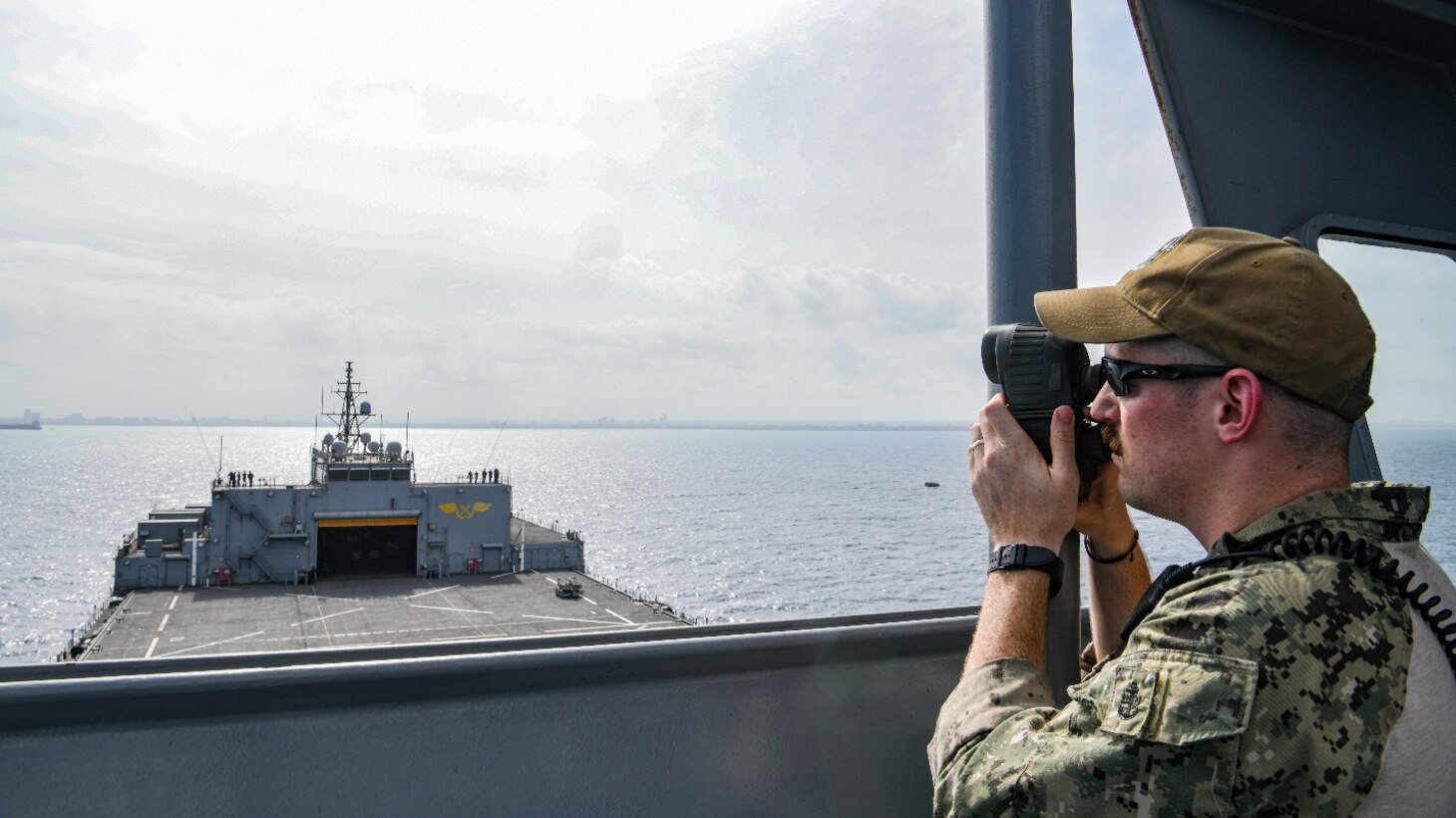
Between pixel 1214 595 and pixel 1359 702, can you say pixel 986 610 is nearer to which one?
pixel 1214 595

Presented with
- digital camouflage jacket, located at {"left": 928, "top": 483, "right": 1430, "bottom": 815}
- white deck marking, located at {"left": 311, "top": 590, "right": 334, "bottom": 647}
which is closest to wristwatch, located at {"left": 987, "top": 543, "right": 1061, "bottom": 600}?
digital camouflage jacket, located at {"left": 928, "top": 483, "right": 1430, "bottom": 815}

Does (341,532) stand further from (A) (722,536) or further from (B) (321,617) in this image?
(A) (722,536)

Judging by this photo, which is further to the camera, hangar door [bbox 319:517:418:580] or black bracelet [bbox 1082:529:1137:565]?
hangar door [bbox 319:517:418:580]

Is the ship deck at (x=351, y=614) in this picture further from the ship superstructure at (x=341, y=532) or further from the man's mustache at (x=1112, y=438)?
the man's mustache at (x=1112, y=438)

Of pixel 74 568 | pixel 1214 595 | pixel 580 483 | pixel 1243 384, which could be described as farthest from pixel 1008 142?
pixel 580 483

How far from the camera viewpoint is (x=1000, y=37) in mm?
2006

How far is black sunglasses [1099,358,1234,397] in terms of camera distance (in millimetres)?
1167

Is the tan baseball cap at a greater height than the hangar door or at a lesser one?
greater

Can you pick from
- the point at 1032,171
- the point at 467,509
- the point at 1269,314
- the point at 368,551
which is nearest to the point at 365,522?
the point at 368,551

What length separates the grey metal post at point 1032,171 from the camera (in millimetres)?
1939

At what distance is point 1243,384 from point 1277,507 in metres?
0.16

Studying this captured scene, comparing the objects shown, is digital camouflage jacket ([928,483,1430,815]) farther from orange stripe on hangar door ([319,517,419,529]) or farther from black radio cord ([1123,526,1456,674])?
orange stripe on hangar door ([319,517,419,529])

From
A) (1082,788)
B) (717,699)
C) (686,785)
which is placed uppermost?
(1082,788)

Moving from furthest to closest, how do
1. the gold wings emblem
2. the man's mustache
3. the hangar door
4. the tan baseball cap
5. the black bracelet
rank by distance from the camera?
the hangar door
the gold wings emblem
the black bracelet
the man's mustache
the tan baseball cap
